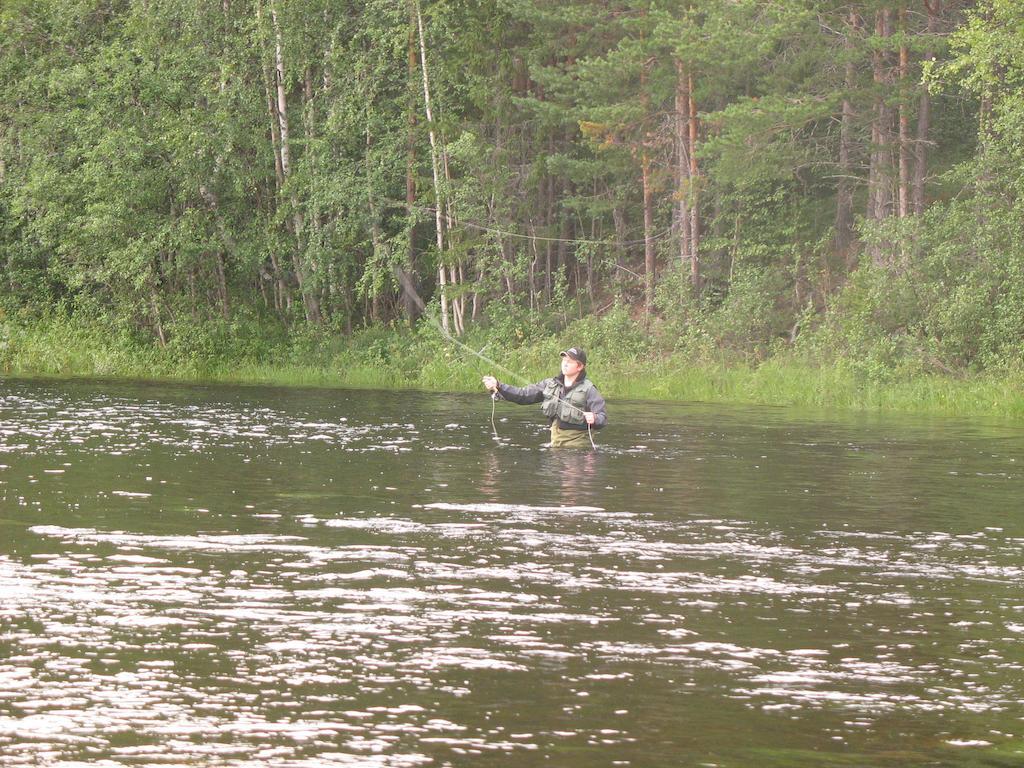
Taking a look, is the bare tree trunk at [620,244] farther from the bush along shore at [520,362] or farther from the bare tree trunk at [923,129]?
the bare tree trunk at [923,129]

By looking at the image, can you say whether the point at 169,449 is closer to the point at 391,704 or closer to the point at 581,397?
the point at 581,397

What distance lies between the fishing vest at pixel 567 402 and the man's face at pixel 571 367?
0.58 feet

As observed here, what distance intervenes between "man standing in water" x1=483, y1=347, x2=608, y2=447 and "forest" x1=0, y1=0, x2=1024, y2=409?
13.2m

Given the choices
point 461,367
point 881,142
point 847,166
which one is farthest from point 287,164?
point 881,142

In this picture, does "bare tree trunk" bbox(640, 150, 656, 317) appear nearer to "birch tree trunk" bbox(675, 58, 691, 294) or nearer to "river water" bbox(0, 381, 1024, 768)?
"birch tree trunk" bbox(675, 58, 691, 294)

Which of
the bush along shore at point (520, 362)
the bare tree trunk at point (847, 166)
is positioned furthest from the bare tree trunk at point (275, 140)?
the bare tree trunk at point (847, 166)

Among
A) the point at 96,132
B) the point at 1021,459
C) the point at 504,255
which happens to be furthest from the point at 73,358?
the point at 1021,459

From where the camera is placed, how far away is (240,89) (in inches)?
1538

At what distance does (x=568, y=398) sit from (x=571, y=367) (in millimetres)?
482

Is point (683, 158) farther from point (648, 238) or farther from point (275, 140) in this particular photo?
point (275, 140)

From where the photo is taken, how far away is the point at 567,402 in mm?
19344

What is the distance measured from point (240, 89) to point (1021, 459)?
25765mm

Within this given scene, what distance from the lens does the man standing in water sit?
1903 centimetres

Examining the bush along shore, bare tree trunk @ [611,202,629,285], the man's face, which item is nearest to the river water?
the man's face
